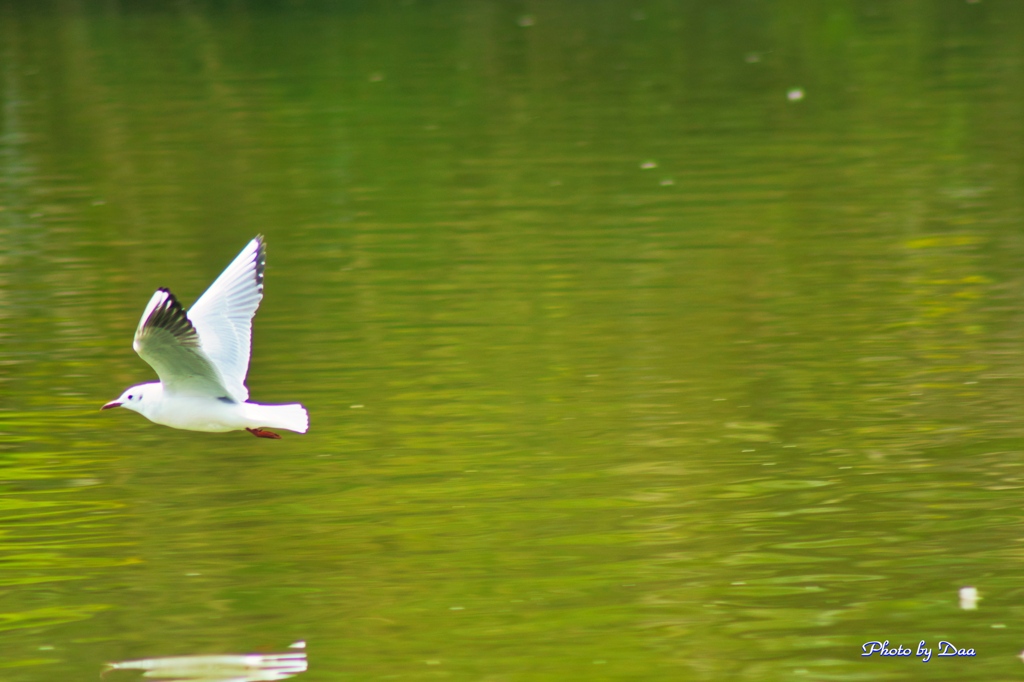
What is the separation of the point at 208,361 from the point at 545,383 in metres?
2.73

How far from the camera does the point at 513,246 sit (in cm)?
1286

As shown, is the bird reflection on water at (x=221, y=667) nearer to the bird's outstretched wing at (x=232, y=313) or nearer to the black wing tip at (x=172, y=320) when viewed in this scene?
the black wing tip at (x=172, y=320)

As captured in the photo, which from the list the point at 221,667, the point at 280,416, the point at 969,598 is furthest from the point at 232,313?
the point at 969,598

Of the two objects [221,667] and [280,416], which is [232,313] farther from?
[221,667]

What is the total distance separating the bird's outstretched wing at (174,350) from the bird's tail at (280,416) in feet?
0.80

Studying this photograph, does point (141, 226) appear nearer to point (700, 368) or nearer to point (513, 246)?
point (513, 246)

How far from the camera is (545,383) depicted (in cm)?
955

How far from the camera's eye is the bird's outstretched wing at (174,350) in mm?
6766

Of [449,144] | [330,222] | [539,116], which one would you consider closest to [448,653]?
[330,222]

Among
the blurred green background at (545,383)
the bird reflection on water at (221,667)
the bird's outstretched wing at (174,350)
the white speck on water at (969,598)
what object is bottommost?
the white speck on water at (969,598)

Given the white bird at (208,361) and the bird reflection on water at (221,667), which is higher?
the white bird at (208,361)

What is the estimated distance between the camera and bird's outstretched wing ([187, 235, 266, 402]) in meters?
7.64

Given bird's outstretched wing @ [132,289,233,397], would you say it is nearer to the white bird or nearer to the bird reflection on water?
the white bird

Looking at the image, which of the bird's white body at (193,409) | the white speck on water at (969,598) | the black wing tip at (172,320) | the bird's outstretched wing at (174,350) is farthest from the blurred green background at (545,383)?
the black wing tip at (172,320)
